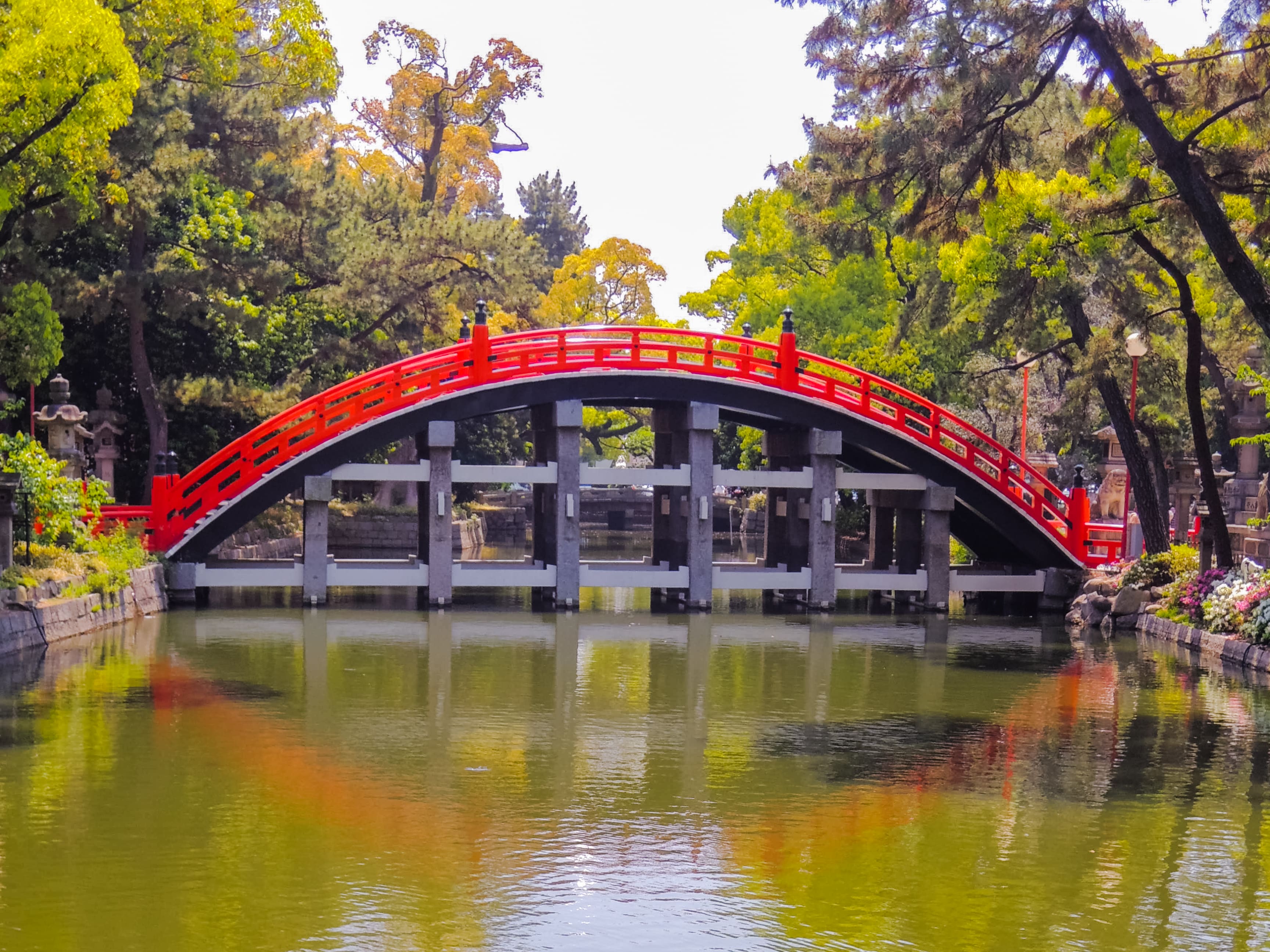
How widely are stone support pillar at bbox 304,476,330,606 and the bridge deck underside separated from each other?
280 millimetres

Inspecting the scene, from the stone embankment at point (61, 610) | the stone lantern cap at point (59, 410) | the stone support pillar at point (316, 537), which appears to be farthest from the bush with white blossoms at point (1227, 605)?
the stone lantern cap at point (59, 410)

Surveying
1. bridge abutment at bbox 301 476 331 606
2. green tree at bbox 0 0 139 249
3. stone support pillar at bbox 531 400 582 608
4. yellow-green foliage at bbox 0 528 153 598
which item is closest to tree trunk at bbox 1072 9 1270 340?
stone support pillar at bbox 531 400 582 608

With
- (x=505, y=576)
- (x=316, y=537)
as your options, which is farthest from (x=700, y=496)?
(x=316, y=537)

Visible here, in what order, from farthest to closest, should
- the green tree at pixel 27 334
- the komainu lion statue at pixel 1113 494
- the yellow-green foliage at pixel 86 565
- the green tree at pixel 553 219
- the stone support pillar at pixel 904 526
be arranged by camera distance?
the green tree at pixel 553 219, the komainu lion statue at pixel 1113 494, the stone support pillar at pixel 904 526, the green tree at pixel 27 334, the yellow-green foliage at pixel 86 565

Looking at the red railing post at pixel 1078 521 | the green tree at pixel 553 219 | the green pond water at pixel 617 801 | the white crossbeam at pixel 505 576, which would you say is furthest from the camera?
the green tree at pixel 553 219

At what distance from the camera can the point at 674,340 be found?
5175cm

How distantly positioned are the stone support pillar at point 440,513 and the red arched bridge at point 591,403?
1.07ft

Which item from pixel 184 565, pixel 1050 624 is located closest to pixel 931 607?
pixel 1050 624

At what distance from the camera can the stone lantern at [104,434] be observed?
105ft

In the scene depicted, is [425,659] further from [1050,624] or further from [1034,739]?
[1050,624]

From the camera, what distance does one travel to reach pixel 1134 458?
2639 centimetres

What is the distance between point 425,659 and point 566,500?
6.64 m

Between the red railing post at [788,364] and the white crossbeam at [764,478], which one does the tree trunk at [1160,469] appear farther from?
the red railing post at [788,364]

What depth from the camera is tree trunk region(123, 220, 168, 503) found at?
99.2 ft
